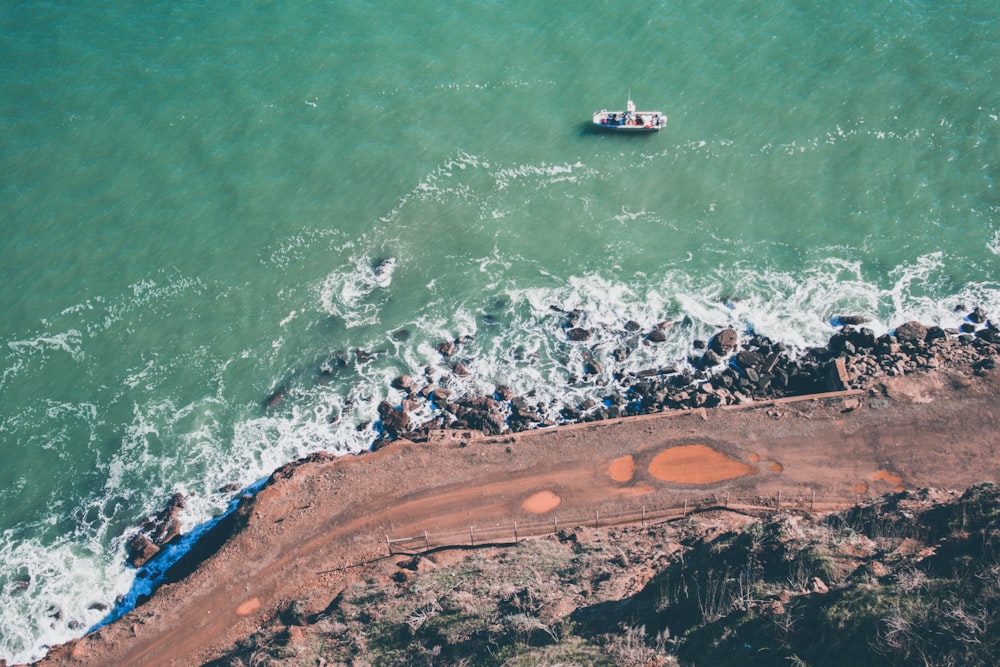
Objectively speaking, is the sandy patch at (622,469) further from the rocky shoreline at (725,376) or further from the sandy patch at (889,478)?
the sandy patch at (889,478)

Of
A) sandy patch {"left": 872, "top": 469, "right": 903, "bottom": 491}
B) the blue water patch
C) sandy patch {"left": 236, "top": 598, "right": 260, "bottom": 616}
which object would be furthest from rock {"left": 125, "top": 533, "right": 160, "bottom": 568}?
sandy patch {"left": 872, "top": 469, "right": 903, "bottom": 491}

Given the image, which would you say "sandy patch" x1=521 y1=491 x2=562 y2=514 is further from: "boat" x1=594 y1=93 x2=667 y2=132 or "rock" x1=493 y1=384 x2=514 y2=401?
"boat" x1=594 y1=93 x2=667 y2=132

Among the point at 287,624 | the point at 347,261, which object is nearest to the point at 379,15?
the point at 347,261

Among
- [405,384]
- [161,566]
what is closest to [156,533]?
[161,566]

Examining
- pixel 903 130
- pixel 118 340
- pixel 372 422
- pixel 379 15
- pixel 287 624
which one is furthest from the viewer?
pixel 379 15

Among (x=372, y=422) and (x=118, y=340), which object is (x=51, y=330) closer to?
(x=118, y=340)

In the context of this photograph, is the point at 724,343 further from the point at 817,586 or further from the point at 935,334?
the point at 817,586
